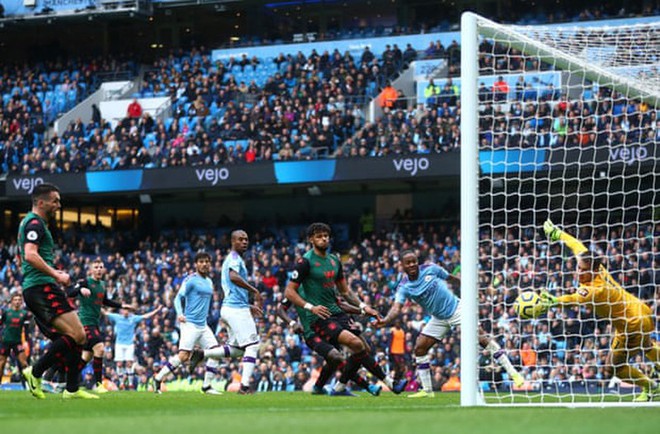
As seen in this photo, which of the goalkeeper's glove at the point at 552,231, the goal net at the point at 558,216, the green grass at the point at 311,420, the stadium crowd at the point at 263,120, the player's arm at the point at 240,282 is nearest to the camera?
the green grass at the point at 311,420

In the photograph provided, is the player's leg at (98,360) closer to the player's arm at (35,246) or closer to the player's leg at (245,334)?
the player's leg at (245,334)

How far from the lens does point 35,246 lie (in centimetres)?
1245

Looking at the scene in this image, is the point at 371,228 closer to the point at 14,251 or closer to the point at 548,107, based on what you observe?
the point at 548,107

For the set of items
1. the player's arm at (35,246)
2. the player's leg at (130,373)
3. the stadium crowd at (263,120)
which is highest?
the stadium crowd at (263,120)

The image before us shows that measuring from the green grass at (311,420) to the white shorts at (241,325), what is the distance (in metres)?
4.58

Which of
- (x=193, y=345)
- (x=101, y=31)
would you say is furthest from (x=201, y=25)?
(x=193, y=345)

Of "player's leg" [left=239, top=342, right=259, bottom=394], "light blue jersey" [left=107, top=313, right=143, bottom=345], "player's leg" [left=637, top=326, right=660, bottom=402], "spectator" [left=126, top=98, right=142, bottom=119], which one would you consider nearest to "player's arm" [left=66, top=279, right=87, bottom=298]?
"player's leg" [left=239, top=342, right=259, bottom=394]

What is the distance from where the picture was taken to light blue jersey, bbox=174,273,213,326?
1698cm

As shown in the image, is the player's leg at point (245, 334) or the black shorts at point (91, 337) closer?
the player's leg at point (245, 334)

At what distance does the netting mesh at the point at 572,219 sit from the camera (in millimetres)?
13914

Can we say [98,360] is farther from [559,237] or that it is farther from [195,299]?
[559,237]

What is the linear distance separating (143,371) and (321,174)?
25.8 ft

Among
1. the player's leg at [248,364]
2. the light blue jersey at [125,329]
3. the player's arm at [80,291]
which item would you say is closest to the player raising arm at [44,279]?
the player's arm at [80,291]

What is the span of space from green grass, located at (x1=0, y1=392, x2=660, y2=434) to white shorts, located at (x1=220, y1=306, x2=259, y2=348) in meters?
4.58
